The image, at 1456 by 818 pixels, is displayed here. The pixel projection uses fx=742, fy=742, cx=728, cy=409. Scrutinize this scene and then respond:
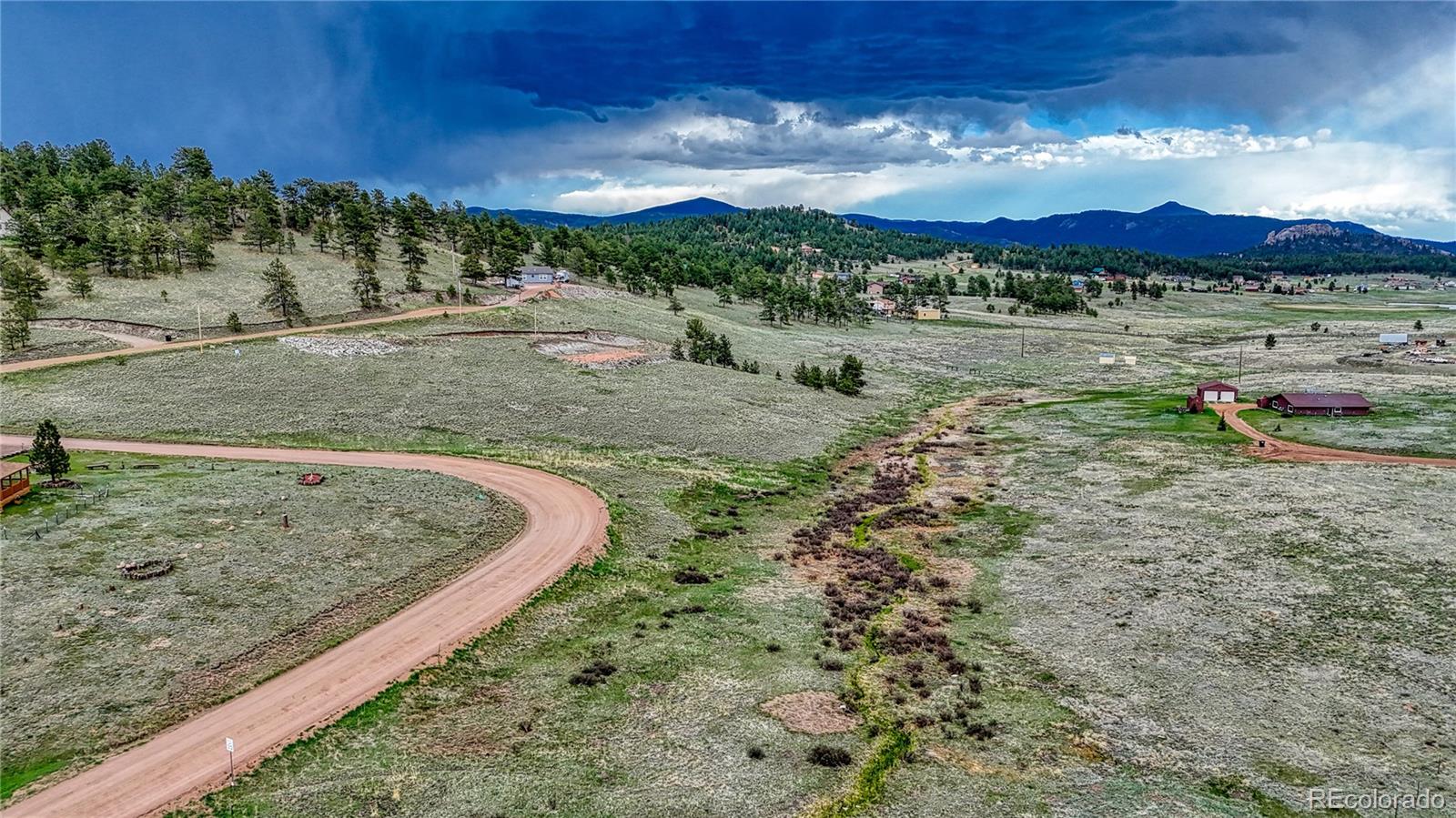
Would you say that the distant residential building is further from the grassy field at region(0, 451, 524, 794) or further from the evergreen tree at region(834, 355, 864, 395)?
the grassy field at region(0, 451, 524, 794)

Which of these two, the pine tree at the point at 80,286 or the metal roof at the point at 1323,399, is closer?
the metal roof at the point at 1323,399

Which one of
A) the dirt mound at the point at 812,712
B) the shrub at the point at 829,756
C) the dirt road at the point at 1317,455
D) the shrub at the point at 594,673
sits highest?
the dirt road at the point at 1317,455

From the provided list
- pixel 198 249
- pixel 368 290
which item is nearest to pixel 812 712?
pixel 368 290

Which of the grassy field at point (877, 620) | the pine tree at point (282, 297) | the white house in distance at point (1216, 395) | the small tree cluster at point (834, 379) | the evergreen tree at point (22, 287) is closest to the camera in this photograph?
the grassy field at point (877, 620)

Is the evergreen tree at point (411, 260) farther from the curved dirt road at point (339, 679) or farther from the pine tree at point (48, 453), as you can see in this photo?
the curved dirt road at point (339, 679)

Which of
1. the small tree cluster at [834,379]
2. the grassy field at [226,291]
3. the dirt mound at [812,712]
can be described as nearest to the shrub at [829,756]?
the dirt mound at [812,712]

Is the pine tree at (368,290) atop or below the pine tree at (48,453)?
atop

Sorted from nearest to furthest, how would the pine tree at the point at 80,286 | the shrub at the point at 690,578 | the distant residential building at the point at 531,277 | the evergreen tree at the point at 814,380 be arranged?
the shrub at the point at 690,578 < the pine tree at the point at 80,286 < the evergreen tree at the point at 814,380 < the distant residential building at the point at 531,277

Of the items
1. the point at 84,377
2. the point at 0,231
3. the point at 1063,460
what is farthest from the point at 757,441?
the point at 0,231
